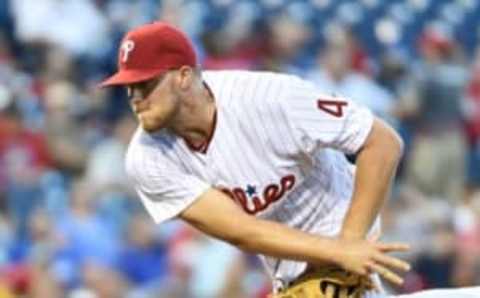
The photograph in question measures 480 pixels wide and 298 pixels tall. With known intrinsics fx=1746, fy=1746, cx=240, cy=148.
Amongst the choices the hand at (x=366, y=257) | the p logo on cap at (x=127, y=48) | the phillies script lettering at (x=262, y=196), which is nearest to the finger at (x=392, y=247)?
the hand at (x=366, y=257)

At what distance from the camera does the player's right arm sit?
16.8 ft

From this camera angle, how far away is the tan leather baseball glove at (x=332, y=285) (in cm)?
535

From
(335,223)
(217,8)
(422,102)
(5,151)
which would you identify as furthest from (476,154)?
(335,223)

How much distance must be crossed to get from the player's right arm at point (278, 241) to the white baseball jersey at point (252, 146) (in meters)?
0.07

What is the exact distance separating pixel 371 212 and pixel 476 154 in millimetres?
4923

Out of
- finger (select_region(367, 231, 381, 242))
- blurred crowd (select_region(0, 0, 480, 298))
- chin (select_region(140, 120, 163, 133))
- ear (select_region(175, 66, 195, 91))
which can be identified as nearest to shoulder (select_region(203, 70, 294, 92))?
ear (select_region(175, 66, 195, 91))

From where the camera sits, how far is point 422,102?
10.3 metres

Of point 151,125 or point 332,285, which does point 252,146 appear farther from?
point 332,285

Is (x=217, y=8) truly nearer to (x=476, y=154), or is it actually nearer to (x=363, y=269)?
(x=476, y=154)

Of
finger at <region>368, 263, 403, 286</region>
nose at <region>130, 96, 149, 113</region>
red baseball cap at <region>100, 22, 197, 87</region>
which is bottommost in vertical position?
finger at <region>368, 263, 403, 286</region>

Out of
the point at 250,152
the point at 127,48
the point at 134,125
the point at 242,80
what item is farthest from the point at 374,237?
the point at 134,125

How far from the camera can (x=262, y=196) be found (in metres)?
5.44

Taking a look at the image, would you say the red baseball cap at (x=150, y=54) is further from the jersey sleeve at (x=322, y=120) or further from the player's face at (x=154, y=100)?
the jersey sleeve at (x=322, y=120)

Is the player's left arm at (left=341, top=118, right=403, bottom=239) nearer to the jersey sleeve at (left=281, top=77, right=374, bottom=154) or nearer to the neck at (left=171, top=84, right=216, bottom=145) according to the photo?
the jersey sleeve at (left=281, top=77, right=374, bottom=154)
